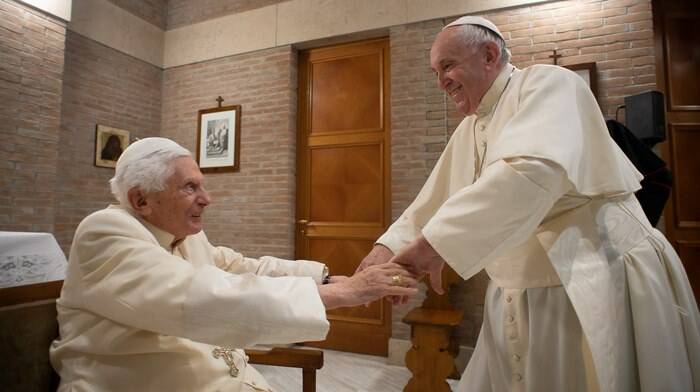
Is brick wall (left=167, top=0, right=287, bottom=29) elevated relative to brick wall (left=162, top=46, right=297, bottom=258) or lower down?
elevated

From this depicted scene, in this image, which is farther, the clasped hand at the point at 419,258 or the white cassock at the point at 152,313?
the clasped hand at the point at 419,258

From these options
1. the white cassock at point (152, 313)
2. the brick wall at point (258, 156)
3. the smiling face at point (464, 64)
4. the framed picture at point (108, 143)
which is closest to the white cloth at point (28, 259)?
the white cassock at point (152, 313)

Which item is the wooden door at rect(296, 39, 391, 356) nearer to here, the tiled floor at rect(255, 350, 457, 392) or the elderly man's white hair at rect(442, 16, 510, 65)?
the tiled floor at rect(255, 350, 457, 392)

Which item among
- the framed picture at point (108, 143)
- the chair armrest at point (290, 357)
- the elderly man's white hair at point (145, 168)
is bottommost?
the chair armrest at point (290, 357)

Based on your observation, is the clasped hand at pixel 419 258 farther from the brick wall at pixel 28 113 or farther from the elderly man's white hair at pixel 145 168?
Answer: the brick wall at pixel 28 113

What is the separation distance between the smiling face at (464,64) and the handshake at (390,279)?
64 centimetres

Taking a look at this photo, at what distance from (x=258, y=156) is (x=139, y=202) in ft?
12.3

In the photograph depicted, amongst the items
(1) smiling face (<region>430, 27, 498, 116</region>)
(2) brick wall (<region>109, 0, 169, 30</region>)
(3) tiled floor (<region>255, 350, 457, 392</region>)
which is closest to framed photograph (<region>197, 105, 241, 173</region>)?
(2) brick wall (<region>109, 0, 169, 30</region>)

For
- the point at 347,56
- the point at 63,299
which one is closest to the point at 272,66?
the point at 347,56

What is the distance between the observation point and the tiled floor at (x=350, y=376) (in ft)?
11.5

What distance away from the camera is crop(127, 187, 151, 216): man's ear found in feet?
4.74

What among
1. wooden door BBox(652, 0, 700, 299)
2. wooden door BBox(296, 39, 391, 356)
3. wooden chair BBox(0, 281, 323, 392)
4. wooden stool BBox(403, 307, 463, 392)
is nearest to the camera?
wooden chair BBox(0, 281, 323, 392)

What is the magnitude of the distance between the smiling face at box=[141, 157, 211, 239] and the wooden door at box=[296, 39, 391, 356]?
3.16 m

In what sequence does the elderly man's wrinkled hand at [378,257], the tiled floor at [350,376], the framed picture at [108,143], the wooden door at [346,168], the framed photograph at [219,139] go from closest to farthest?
the elderly man's wrinkled hand at [378,257] < the tiled floor at [350,376] < the wooden door at [346,168] < the framed picture at [108,143] < the framed photograph at [219,139]
